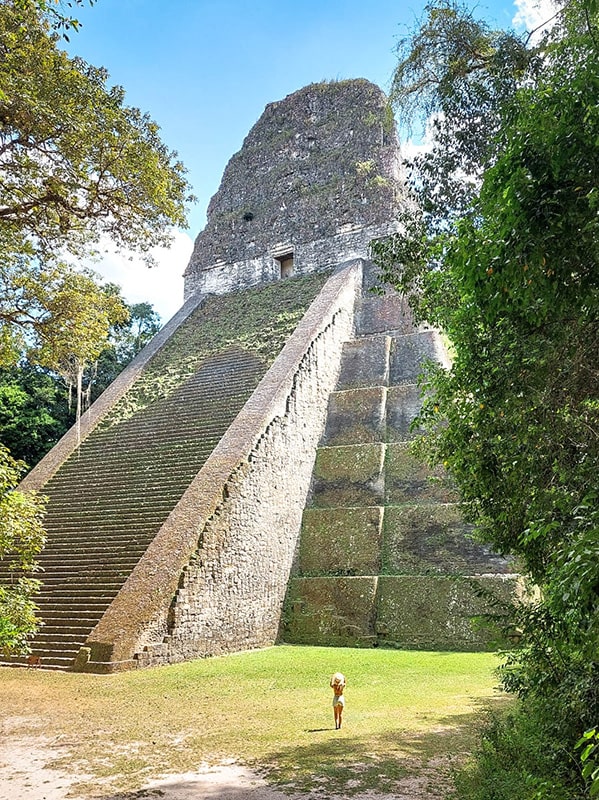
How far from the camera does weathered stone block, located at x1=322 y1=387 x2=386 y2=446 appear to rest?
1377 cm

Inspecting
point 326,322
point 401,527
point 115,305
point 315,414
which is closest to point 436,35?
point 115,305

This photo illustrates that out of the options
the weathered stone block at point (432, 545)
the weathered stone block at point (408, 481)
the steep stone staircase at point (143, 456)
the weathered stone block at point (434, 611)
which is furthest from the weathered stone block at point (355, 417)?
the weathered stone block at point (434, 611)

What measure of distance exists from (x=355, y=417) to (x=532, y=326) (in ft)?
34.5

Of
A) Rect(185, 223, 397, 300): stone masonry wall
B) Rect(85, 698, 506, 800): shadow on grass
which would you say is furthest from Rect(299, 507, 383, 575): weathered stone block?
Rect(185, 223, 397, 300): stone masonry wall

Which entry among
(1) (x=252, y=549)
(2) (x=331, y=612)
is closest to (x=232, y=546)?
(1) (x=252, y=549)

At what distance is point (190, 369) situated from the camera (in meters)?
16.9

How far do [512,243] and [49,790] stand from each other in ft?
13.3

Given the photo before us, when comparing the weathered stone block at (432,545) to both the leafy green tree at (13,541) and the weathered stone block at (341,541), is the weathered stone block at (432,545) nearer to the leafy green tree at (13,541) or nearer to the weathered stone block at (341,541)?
the weathered stone block at (341,541)

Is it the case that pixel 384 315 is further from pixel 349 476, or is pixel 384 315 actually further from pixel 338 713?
pixel 338 713

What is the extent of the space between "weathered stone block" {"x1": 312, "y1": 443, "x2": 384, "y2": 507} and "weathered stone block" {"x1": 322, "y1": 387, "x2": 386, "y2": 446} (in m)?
0.52

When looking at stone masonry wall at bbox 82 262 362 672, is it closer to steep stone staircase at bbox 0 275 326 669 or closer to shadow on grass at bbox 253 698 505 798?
steep stone staircase at bbox 0 275 326 669

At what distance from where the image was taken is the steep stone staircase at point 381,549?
9867mm

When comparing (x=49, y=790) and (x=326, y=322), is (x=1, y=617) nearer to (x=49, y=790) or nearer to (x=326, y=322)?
(x=49, y=790)

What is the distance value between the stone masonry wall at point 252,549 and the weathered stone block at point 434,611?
1922mm
